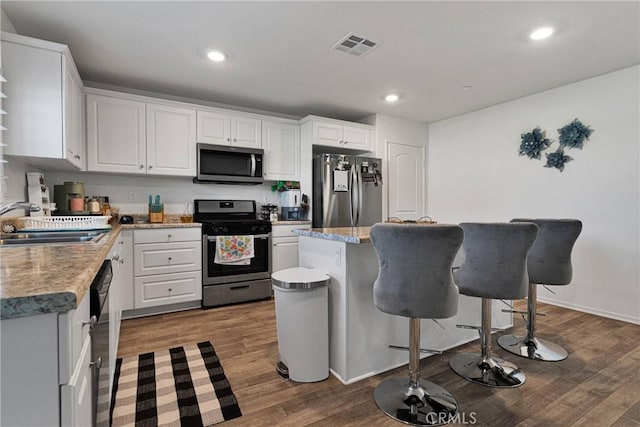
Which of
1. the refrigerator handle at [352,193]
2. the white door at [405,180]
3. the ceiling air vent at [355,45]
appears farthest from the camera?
the white door at [405,180]

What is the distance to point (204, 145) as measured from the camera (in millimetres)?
3533

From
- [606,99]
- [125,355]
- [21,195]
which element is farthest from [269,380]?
[606,99]

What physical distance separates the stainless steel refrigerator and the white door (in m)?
0.37

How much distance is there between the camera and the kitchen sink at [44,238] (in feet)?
5.35

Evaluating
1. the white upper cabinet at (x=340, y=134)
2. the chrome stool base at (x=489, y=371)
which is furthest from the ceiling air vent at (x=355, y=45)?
the chrome stool base at (x=489, y=371)

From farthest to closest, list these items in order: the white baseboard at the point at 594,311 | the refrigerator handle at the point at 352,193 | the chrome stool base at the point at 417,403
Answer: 1. the refrigerator handle at the point at 352,193
2. the white baseboard at the point at 594,311
3. the chrome stool base at the point at 417,403

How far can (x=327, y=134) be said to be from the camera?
13.4ft

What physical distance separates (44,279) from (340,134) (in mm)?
3753

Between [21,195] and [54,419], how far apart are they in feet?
8.27

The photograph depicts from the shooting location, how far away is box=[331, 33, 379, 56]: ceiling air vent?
2.46 m

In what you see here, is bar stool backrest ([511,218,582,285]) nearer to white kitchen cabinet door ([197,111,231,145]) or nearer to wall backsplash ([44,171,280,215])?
white kitchen cabinet door ([197,111,231,145])

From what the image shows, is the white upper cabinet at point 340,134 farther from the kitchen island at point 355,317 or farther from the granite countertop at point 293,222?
the kitchen island at point 355,317

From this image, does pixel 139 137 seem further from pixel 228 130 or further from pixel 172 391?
pixel 172 391

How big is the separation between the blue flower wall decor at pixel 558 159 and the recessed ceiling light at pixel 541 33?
153 cm
